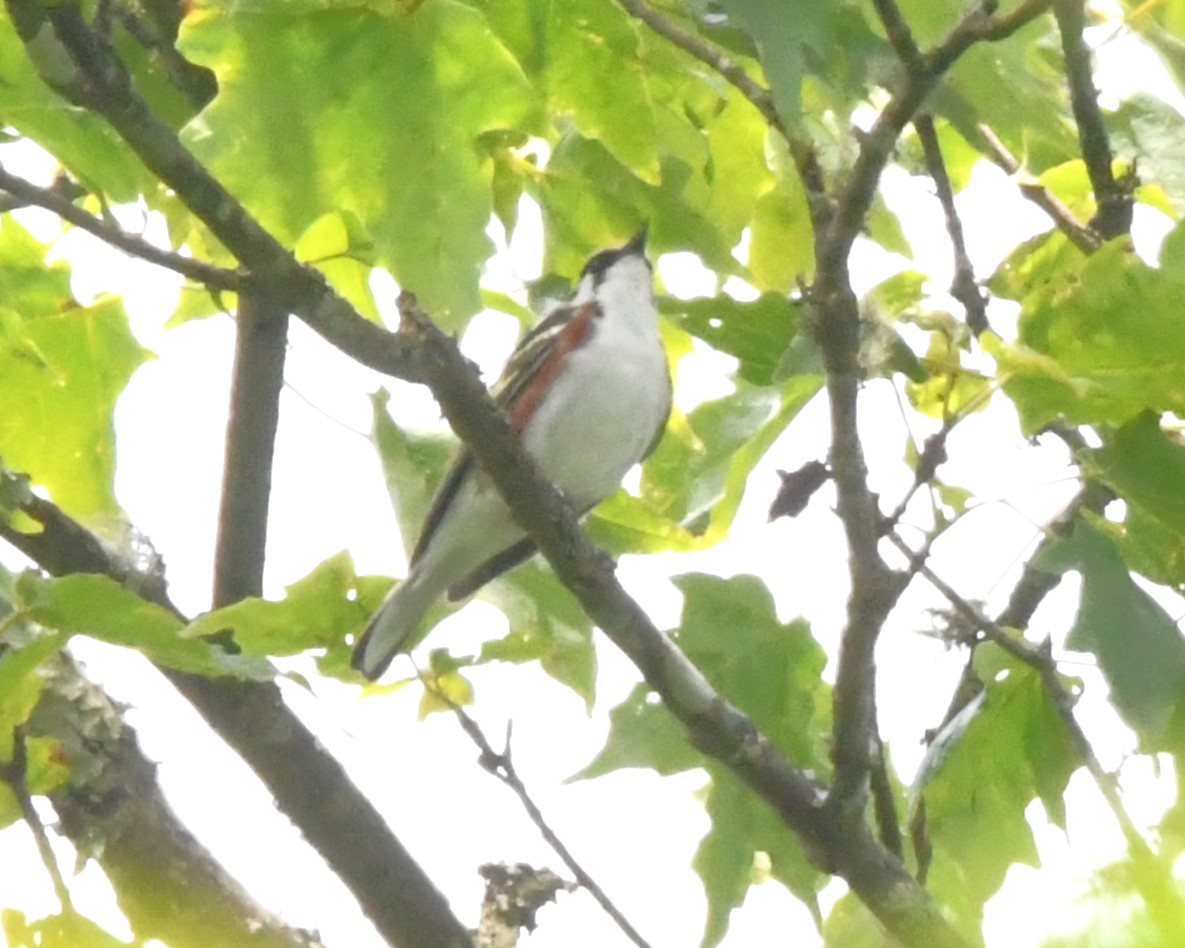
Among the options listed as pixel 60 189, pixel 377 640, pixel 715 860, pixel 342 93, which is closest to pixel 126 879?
pixel 377 640

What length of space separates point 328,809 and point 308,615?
2.79 feet

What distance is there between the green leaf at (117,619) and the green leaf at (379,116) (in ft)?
1.41

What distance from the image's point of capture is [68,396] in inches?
85.4

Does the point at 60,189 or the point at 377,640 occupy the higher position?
the point at 60,189

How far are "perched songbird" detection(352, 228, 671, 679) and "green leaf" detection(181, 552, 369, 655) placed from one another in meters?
1.52

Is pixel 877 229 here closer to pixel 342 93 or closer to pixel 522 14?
pixel 522 14

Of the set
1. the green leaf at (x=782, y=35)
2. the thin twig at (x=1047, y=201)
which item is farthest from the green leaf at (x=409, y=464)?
the green leaf at (x=782, y=35)

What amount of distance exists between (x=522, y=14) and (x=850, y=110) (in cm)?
47

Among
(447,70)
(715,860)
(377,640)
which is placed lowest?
(715,860)

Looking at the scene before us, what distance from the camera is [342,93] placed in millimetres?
1686

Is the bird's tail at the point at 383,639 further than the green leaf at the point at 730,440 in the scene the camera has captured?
Yes

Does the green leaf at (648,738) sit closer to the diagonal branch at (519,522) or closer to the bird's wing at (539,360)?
the diagonal branch at (519,522)

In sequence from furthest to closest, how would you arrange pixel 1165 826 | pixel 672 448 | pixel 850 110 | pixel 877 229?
pixel 672 448, pixel 877 229, pixel 850 110, pixel 1165 826

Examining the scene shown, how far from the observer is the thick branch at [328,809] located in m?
2.37
